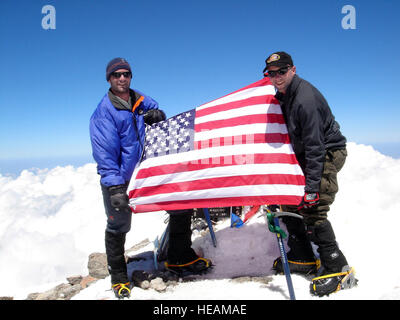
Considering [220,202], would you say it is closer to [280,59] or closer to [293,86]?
[293,86]

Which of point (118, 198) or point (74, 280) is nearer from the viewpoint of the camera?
point (118, 198)

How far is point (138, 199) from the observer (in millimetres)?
4184

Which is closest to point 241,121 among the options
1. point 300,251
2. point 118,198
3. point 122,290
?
point 118,198

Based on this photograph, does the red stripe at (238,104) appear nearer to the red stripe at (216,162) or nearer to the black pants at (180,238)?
the red stripe at (216,162)

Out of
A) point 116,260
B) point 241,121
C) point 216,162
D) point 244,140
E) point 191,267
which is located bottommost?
point 191,267

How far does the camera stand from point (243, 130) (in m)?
4.14

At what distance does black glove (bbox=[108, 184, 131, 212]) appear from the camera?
153 inches

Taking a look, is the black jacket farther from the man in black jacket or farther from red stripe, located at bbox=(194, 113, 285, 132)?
red stripe, located at bbox=(194, 113, 285, 132)

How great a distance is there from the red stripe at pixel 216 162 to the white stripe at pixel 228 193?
36 cm

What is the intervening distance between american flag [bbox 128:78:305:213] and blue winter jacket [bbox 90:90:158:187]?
0.20 meters

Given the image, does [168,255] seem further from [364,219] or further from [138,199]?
[364,219]

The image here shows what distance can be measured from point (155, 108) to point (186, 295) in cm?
331

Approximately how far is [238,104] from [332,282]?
3.07m

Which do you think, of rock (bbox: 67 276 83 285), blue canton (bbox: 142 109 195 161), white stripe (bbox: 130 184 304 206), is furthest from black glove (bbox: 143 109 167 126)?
rock (bbox: 67 276 83 285)
